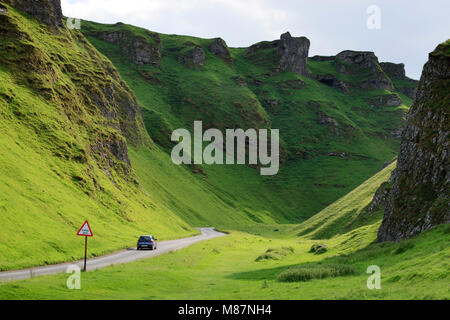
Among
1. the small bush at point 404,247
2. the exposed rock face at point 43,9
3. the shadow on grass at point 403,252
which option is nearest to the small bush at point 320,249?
the shadow on grass at point 403,252

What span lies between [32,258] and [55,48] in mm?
95226

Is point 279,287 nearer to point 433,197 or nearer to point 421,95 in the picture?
point 433,197

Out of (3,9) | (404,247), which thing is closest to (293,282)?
(404,247)

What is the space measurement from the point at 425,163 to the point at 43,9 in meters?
118

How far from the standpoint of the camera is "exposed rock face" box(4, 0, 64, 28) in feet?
372

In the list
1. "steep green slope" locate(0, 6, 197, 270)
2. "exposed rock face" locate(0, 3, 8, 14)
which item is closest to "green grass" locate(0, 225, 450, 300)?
"steep green slope" locate(0, 6, 197, 270)

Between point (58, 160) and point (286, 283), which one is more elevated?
point (58, 160)

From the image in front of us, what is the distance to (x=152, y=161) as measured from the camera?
534 feet

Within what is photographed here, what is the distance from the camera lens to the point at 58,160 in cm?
7719

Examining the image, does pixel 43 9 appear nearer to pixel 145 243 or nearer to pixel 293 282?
pixel 145 243

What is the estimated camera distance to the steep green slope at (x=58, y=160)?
48.0 m

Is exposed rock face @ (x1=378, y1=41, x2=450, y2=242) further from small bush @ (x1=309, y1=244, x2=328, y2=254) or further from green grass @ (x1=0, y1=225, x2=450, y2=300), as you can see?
small bush @ (x1=309, y1=244, x2=328, y2=254)

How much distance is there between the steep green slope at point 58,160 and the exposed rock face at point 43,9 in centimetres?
221

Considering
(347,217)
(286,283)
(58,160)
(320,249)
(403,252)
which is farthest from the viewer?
(347,217)
